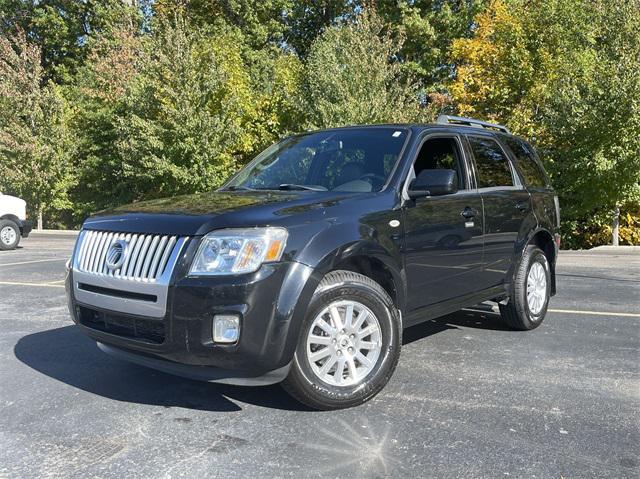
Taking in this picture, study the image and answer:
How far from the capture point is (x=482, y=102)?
69.4ft

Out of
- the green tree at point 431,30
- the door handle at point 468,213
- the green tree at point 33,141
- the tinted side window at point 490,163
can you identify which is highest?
the green tree at point 431,30

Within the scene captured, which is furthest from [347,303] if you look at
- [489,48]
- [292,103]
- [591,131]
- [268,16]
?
[268,16]

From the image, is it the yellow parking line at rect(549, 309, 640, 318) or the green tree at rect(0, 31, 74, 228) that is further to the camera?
the green tree at rect(0, 31, 74, 228)

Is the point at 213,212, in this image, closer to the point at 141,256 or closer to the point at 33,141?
the point at 141,256

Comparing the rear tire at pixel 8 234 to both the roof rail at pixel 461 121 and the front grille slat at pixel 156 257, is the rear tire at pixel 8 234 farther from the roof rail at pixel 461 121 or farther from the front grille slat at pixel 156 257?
the front grille slat at pixel 156 257

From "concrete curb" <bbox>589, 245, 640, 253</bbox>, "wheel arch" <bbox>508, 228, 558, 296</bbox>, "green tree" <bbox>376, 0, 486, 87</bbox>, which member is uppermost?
"green tree" <bbox>376, 0, 486, 87</bbox>

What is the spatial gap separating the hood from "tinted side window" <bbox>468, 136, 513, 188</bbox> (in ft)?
5.38

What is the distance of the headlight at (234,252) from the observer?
326cm

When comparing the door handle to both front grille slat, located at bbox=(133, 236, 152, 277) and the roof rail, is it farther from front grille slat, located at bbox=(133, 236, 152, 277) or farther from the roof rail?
front grille slat, located at bbox=(133, 236, 152, 277)

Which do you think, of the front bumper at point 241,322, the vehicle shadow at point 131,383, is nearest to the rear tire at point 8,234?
the vehicle shadow at point 131,383

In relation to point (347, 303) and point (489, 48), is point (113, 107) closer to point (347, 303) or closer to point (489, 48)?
point (489, 48)

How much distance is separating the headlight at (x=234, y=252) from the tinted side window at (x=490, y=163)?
2.42 meters

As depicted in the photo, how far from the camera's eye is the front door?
4199 millimetres

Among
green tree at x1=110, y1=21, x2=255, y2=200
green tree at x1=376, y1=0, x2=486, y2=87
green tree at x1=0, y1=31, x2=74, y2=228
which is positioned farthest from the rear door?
green tree at x1=376, y1=0, x2=486, y2=87
